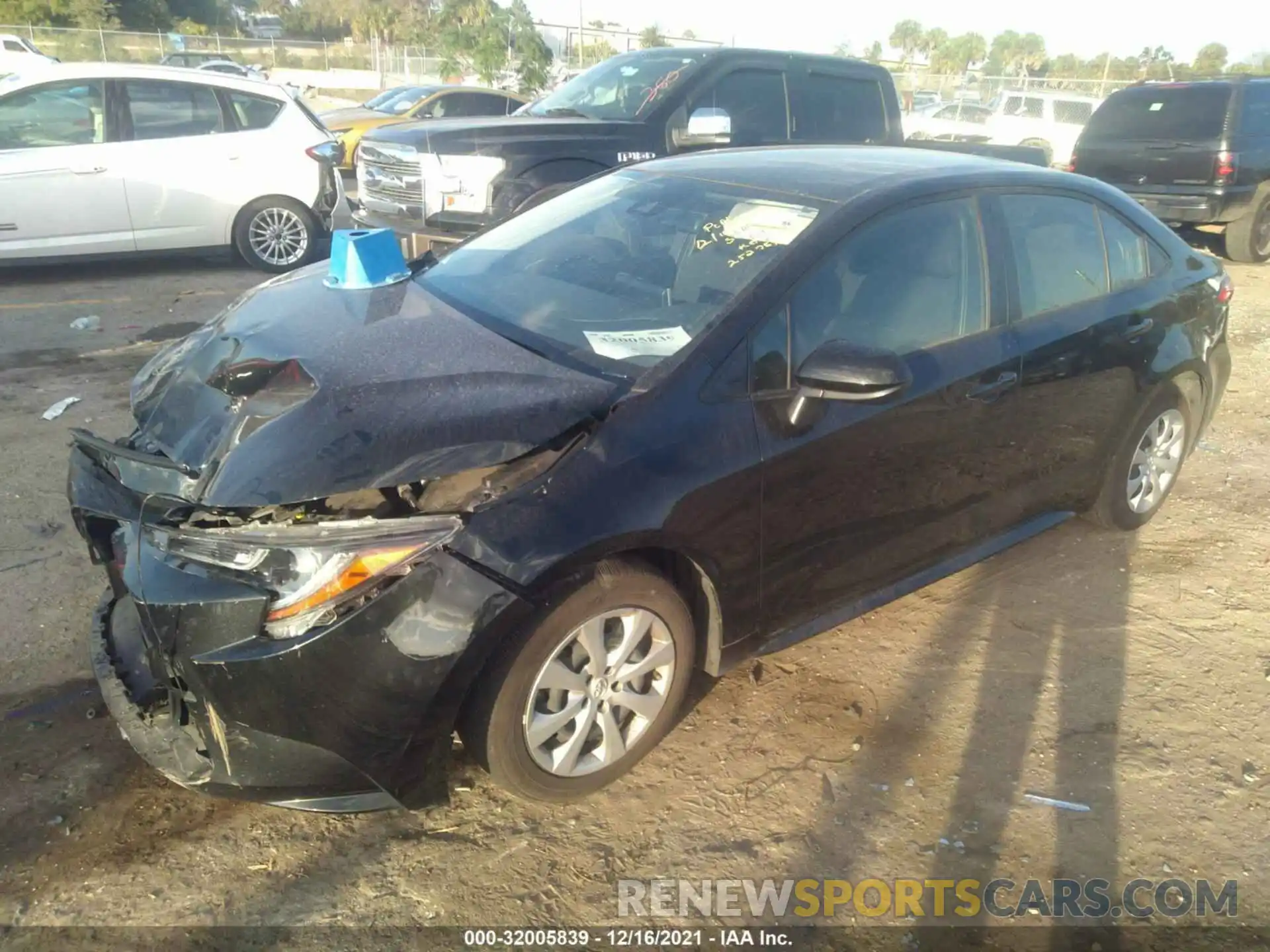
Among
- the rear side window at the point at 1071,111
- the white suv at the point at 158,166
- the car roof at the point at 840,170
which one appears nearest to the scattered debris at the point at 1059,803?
the car roof at the point at 840,170

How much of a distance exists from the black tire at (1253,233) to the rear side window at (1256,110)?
0.64m

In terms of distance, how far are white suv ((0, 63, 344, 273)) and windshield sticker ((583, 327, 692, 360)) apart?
6.65 meters

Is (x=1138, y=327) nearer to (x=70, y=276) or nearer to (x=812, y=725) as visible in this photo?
(x=812, y=725)

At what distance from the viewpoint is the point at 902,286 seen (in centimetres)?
320

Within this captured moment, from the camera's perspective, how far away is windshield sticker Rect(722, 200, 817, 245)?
3078mm

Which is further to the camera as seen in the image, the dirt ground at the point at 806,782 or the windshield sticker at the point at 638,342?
the windshield sticker at the point at 638,342

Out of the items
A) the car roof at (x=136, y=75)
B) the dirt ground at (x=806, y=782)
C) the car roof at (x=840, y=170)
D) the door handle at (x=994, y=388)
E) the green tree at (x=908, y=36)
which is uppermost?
the green tree at (x=908, y=36)

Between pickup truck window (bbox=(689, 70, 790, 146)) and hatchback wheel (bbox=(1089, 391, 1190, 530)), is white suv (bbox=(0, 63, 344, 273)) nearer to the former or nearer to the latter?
pickup truck window (bbox=(689, 70, 790, 146))

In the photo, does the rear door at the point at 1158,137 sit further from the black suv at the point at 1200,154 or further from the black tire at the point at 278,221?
the black tire at the point at 278,221

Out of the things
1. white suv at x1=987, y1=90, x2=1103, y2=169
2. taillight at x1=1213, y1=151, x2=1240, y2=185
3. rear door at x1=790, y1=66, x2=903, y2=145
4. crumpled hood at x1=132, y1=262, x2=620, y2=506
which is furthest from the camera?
white suv at x1=987, y1=90, x2=1103, y2=169

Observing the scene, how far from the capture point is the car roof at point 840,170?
330cm

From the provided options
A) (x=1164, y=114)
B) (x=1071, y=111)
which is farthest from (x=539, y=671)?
(x=1071, y=111)

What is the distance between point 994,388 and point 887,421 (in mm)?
560

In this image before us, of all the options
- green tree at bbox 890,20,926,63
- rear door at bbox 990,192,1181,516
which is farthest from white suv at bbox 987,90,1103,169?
green tree at bbox 890,20,926,63
